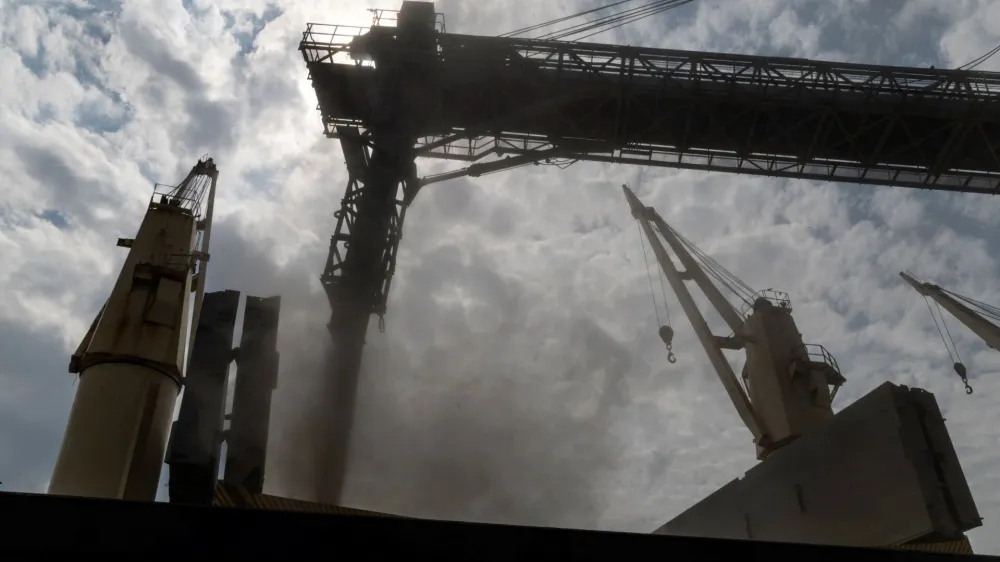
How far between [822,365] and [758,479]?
8951 mm

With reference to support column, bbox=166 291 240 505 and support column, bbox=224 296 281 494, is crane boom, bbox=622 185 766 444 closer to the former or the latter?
support column, bbox=224 296 281 494

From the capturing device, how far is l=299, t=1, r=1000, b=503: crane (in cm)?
1436

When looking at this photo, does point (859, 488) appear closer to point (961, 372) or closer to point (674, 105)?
point (674, 105)

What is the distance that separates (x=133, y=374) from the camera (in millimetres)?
10820

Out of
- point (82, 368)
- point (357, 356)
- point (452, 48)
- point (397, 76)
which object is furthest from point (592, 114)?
point (82, 368)

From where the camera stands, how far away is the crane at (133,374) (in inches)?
394

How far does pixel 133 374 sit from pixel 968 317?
34.8 m

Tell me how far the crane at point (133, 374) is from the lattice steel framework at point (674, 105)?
17.4 ft

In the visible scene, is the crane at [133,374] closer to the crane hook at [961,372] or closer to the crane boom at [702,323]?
the crane boom at [702,323]

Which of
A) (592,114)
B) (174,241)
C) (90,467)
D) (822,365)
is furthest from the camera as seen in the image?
(822,365)

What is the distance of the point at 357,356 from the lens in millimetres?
13406

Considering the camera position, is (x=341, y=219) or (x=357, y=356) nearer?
(x=357, y=356)

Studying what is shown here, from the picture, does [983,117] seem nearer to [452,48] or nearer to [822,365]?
[822,365]

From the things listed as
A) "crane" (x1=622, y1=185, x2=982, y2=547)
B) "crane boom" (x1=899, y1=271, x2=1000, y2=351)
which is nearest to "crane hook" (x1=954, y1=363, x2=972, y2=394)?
"crane boom" (x1=899, y1=271, x2=1000, y2=351)
